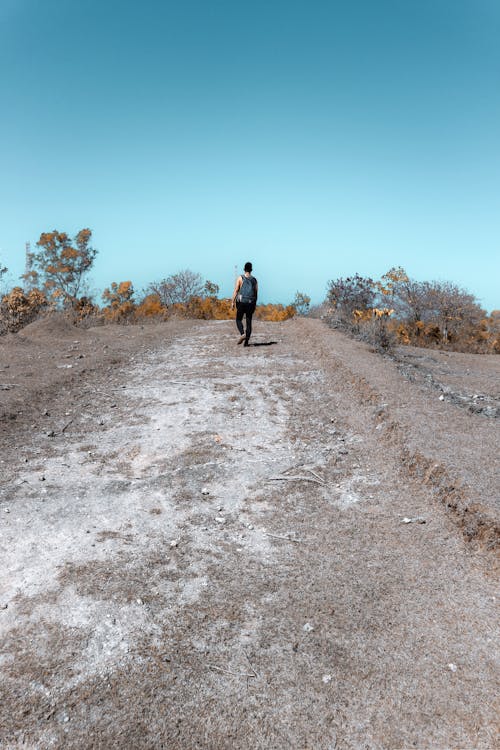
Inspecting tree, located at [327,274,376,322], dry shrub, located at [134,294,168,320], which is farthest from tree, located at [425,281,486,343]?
dry shrub, located at [134,294,168,320]

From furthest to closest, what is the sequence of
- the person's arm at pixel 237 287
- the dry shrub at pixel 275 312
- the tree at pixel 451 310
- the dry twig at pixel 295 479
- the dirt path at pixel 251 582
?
the dry shrub at pixel 275 312 < the tree at pixel 451 310 < the person's arm at pixel 237 287 < the dry twig at pixel 295 479 < the dirt path at pixel 251 582


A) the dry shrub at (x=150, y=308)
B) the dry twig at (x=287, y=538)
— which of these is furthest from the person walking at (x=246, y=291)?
the dry shrub at (x=150, y=308)

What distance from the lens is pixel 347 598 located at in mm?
3242

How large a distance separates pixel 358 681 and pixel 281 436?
355 centimetres

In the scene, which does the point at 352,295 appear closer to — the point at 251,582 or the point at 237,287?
the point at 237,287

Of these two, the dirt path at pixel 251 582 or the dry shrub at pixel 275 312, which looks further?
the dry shrub at pixel 275 312

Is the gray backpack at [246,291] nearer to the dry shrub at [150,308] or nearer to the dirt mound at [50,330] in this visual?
the dirt mound at [50,330]

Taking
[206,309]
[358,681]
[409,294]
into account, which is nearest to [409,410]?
[358,681]

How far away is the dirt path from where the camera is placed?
7.87 ft

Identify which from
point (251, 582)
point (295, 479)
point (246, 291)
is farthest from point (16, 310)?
point (251, 582)

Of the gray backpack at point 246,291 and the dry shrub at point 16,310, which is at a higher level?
the gray backpack at point 246,291

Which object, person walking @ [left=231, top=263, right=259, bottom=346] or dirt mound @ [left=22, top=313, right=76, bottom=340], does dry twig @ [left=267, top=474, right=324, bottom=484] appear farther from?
dirt mound @ [left=22, top=313, right=76, bottom=340]

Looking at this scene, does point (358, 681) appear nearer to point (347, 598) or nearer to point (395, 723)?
point (395, 723)

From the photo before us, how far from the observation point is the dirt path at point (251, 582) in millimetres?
2398
